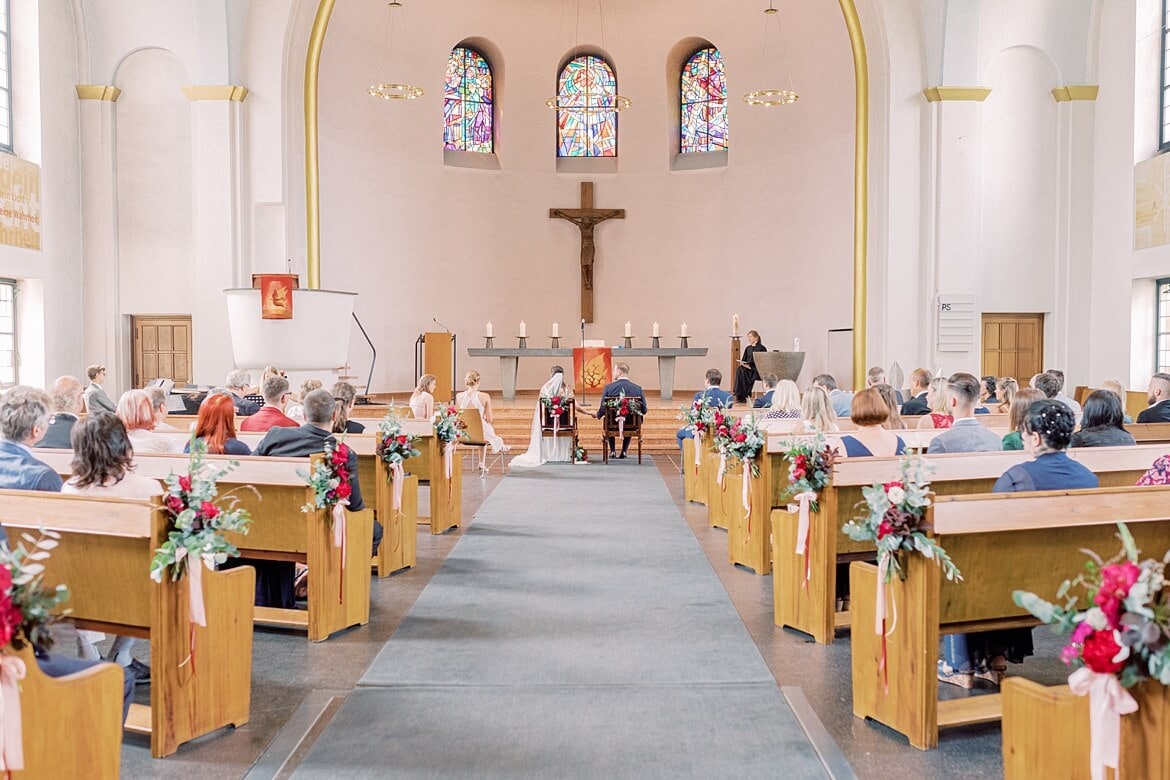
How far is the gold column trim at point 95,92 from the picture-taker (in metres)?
13.2

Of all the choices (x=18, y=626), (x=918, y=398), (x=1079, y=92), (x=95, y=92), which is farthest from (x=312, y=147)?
(x=18, y=626)

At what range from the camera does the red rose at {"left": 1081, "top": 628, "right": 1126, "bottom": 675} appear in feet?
6.80

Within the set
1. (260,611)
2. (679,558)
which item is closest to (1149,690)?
(260,611)

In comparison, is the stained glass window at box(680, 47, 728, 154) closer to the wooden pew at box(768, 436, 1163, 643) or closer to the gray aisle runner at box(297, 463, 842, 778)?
the gray aisle runner at box(297, 463, 842, 778)

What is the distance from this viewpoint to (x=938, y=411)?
746 centimetres

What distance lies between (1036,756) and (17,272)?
1290 cm

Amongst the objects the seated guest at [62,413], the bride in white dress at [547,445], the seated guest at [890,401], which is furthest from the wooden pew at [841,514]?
the bride in white dress at [547,445]

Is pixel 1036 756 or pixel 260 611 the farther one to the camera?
pixel 260 611

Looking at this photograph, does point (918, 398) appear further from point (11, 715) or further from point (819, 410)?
point (11, 715)

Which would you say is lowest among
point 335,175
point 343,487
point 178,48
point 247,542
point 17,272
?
point 247,542

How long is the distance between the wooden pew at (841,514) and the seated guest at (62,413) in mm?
4280

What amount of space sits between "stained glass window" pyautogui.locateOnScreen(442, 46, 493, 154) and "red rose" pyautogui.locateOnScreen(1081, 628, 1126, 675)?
18215mm

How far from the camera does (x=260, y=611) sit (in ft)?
16.3

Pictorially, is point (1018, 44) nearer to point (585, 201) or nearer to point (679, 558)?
point (585, 201)
